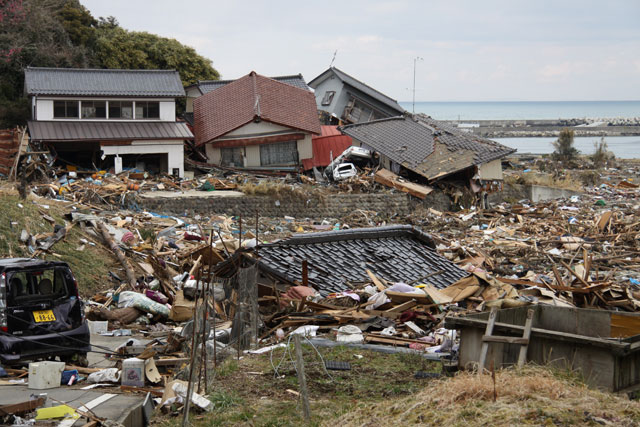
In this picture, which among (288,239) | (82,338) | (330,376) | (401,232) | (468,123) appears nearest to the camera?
(330,376)

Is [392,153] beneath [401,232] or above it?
above

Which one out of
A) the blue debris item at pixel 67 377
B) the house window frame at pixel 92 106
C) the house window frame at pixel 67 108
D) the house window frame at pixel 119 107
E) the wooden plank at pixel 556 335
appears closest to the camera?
the wooden plank at pixel 556 335

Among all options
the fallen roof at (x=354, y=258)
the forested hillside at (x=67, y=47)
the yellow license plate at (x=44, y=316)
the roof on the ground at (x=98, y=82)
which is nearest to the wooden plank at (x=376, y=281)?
the fallen roof at (x=354, y=258)

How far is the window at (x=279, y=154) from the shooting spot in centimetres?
3862

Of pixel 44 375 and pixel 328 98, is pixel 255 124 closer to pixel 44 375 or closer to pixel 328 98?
pixel 328 98

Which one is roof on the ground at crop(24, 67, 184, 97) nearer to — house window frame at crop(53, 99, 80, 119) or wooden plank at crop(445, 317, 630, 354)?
house window frame at crop(53, 99, 80, 119)

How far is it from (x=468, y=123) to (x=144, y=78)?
372 ft

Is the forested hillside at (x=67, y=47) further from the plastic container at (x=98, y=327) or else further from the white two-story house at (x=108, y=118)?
the plastic container at (x=98, y=327)

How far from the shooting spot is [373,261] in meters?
17.2

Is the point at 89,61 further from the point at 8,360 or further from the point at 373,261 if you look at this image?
the point at 8,360

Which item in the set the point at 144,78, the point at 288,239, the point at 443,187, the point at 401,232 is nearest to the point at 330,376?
the point at 288,239

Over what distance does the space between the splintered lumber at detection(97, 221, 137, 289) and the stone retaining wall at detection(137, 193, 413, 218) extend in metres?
7.63

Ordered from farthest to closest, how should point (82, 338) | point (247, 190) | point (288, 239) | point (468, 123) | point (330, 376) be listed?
point (468, 123) → point (247, 190) → point (288, 239) → point (82, 338) → point (330, 376)

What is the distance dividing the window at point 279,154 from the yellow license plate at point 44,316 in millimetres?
28307
